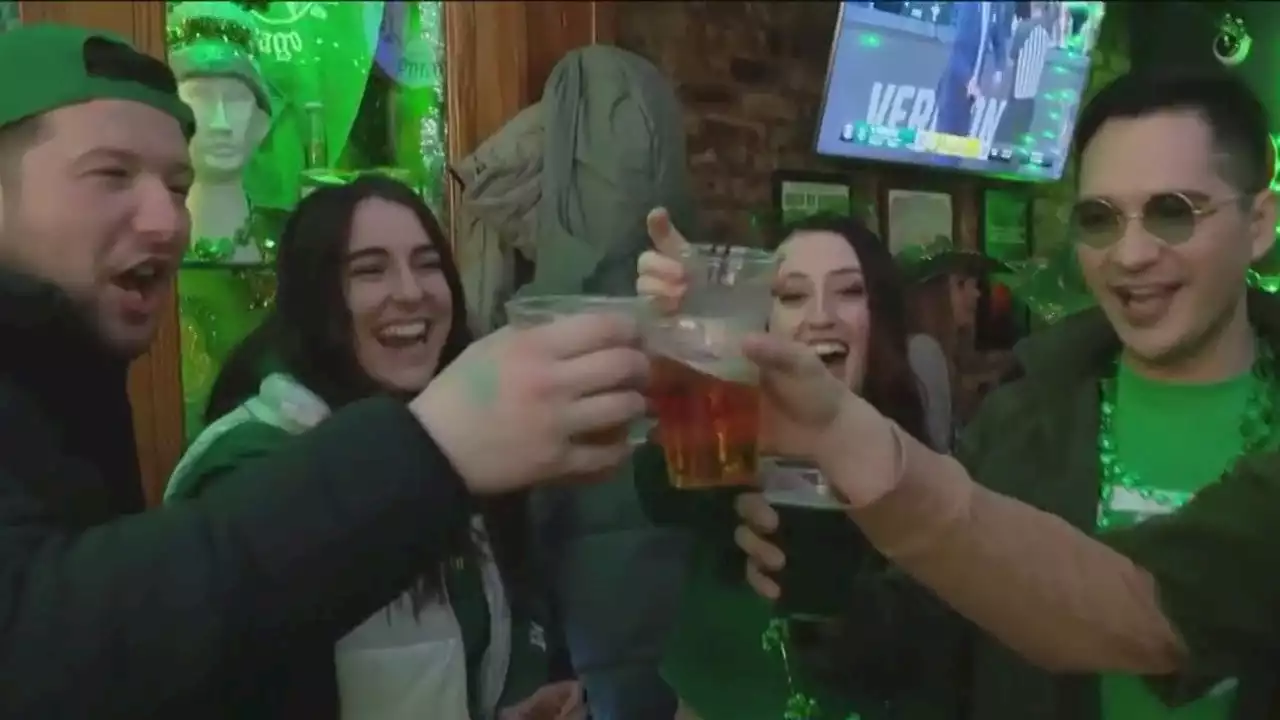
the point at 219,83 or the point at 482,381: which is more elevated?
the point at 219,83

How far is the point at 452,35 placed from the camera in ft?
6.91

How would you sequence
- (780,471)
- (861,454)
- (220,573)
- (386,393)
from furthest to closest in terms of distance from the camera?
(386,393)
(780,471)
(861,454)
(220,573)

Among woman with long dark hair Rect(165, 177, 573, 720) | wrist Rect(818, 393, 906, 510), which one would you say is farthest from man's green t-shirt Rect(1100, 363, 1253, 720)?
woman with long dark hair Rect(165, 177, 573, 720)

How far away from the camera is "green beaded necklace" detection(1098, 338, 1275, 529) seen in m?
1.16

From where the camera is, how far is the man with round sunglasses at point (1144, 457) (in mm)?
867

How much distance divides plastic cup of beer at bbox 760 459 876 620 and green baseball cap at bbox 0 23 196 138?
0.62m

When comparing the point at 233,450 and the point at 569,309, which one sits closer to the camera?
the point at 569,309

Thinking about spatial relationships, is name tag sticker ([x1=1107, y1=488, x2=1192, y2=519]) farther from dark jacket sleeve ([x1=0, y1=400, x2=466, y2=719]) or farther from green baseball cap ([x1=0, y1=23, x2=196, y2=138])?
green baseball cap ([x1=0, y1=23, x2=196, y2=138])

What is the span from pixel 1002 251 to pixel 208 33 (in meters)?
1.72

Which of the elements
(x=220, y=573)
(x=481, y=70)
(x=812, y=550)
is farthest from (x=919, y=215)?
(x=220, y=573)

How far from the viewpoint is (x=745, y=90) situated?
2664mm

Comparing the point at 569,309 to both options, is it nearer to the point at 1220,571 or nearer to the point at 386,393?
the point at 1220,571

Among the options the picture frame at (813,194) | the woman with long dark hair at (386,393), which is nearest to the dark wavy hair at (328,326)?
the woman with long dark hair at (386,393)

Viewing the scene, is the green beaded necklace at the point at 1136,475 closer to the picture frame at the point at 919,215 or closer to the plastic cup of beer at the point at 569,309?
the plastic cup of beer at the point at 569,309
